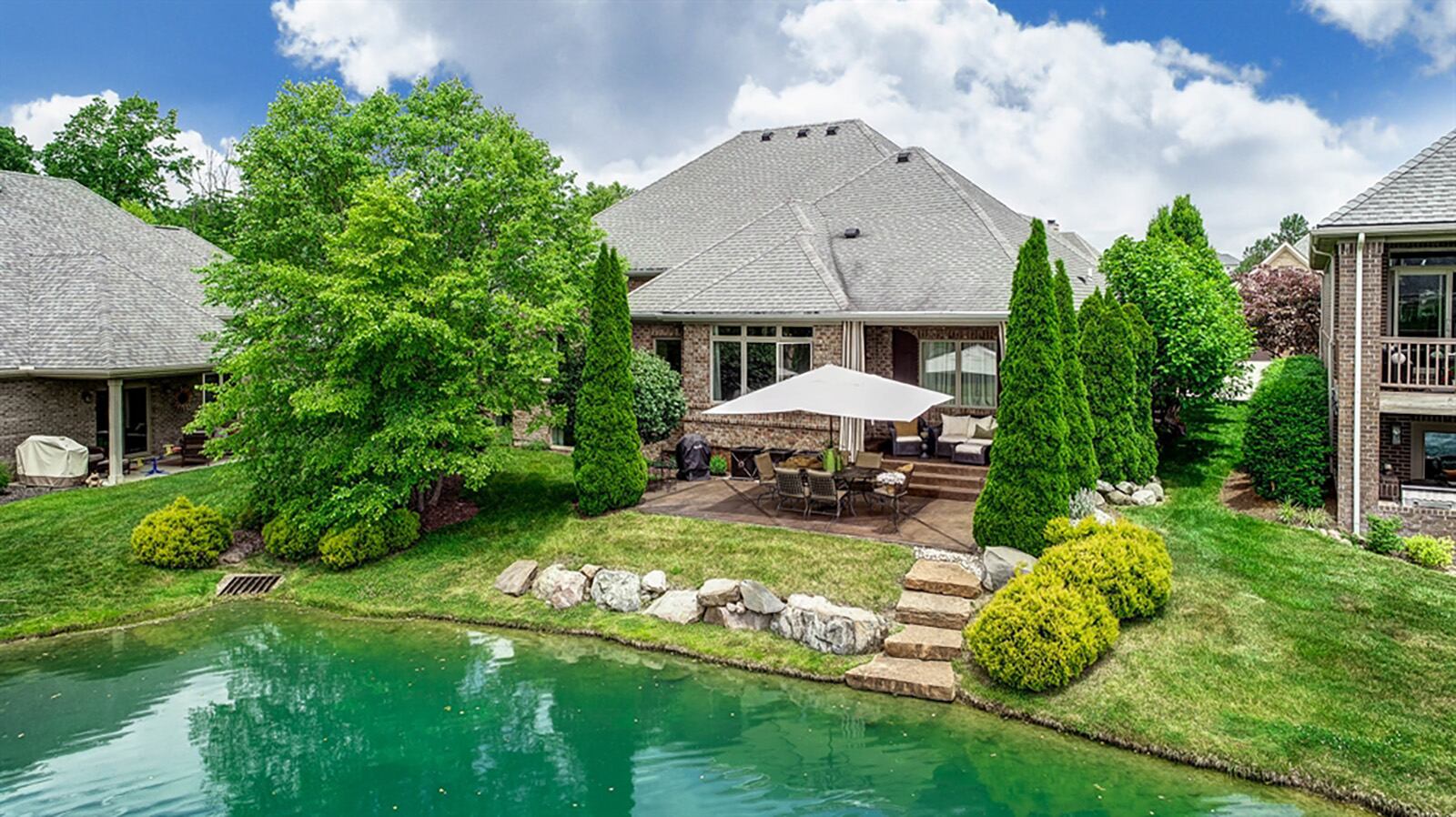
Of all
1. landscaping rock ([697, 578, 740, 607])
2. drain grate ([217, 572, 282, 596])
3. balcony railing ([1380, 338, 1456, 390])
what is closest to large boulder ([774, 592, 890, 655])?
landscaping rock ([697, 578, 740, 607])

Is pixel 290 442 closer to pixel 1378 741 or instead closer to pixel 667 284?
pixel 667 284

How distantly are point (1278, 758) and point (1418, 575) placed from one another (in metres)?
6.13

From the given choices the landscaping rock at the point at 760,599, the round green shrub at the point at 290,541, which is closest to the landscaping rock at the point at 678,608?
the landscaping rock at the point at 760,599

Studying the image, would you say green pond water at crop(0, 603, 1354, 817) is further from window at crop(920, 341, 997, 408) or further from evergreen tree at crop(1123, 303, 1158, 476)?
window at crop(920, 341, 997, 408)

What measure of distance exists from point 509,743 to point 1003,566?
652 centimetres

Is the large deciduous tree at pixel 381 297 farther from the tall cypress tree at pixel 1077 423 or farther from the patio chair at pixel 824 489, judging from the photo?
the tall cypress tree at pixel 1077 423

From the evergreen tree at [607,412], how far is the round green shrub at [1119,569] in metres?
6.98

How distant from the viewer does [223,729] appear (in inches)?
355

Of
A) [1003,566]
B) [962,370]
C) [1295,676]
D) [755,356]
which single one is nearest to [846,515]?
[1003,566]

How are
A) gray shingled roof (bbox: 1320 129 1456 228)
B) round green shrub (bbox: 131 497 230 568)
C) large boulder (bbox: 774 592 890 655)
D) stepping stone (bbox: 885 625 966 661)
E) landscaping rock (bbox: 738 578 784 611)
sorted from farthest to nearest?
round green shrub (bbox: 131 497 230 568), gray shingled roof (bbox: 1320 129 1456 228), landscaping rock (bbox: 738 578 784 611), large boulder (bbox: 774 592 890 655), stepping stone (bbox: 885 625 966 661)

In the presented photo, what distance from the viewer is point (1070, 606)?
9352mm

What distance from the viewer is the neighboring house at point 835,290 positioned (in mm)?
17016

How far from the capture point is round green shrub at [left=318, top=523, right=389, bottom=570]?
13570mm

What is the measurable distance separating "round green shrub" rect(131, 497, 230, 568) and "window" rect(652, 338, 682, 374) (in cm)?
900
